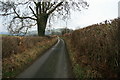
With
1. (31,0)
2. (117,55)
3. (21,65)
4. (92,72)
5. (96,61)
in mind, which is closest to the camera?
(117,55)

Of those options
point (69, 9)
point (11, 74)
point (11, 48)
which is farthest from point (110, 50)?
point (69, 9)

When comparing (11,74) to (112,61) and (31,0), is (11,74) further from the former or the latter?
(31,0)

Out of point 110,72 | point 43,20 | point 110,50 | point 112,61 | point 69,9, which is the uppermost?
point 69,9

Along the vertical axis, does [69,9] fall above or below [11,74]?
above

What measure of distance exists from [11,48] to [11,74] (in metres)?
3.80

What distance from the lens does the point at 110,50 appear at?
5.49 m

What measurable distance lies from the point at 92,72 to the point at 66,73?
142 cm

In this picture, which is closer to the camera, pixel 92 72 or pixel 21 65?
pixel 92 72

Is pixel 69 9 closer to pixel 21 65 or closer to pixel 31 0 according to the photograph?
pixel 31 0

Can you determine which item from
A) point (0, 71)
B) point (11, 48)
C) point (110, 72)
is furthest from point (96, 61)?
point (11, 48)

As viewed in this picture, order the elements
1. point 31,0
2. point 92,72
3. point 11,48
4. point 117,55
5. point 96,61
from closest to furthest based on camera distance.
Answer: point 117,55 → point 92,72 → point 96,61 → point 11,48 → point 31,0

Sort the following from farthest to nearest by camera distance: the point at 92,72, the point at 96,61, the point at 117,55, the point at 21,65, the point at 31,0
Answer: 1. the point at 31,0
2. the point at 21,65
3. the point at 96,61
4. the point at 92,72
5. the point at 117,55

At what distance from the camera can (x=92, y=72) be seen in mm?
6297

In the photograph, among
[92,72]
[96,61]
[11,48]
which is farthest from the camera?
[11,48]
